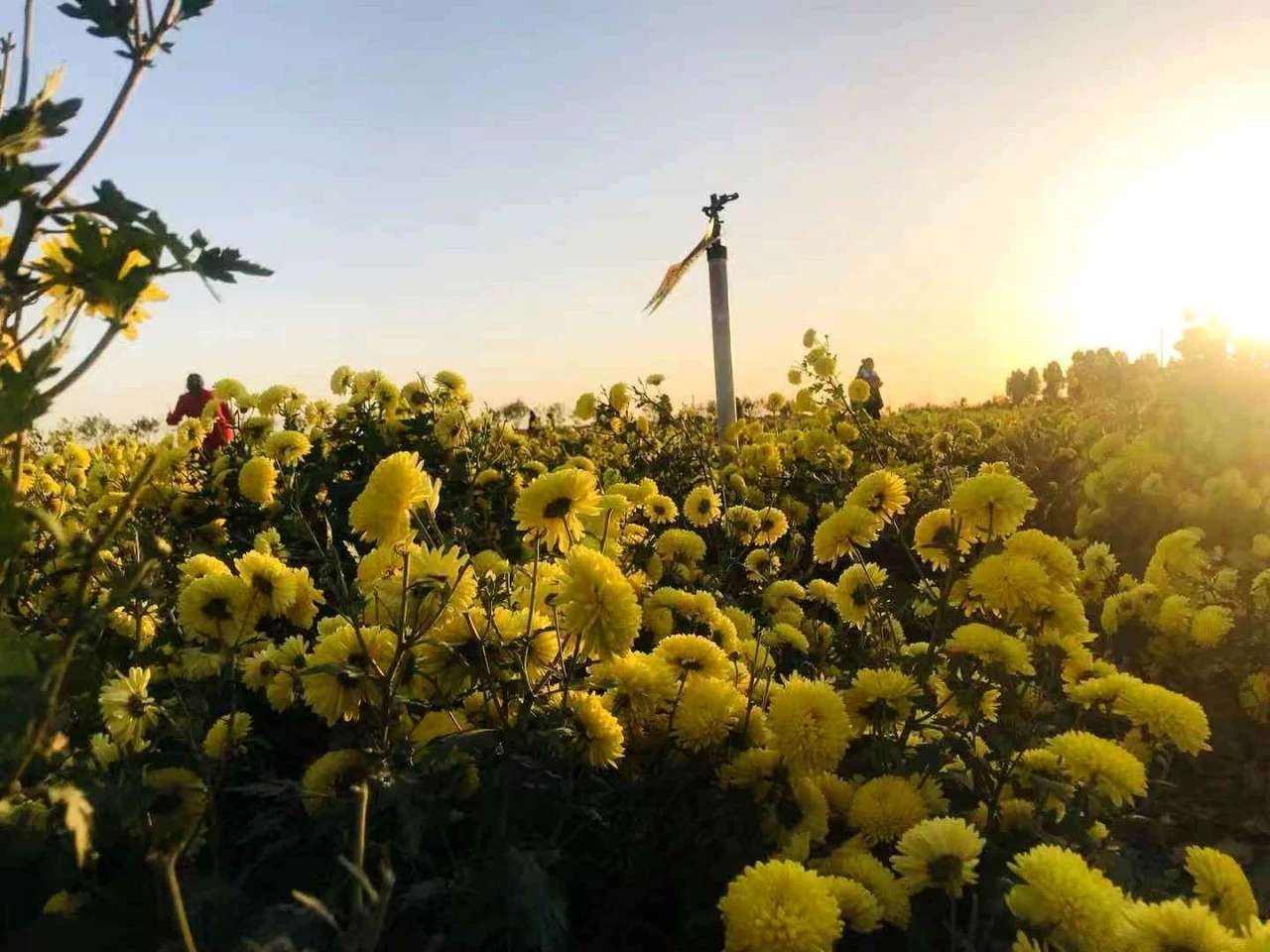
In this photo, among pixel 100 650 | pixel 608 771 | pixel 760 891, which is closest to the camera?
pixel 760 891

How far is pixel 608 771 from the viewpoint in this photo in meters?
1.93

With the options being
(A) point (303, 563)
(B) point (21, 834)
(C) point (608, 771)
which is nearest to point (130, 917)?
(B) point (21, 834)

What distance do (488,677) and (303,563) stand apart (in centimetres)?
261

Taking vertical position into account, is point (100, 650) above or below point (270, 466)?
below

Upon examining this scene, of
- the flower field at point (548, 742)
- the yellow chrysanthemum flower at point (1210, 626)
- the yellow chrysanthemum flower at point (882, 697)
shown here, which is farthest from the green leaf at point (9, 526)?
the yellow chrysanthemum flower at point (1210, 626)

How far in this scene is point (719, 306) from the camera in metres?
9.46

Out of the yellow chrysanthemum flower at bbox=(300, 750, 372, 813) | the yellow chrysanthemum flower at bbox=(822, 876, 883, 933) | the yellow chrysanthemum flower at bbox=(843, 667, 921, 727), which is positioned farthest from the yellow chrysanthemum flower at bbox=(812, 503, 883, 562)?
the yellow chrysanthemum flower at bbox=(300, 750, 372, 813)

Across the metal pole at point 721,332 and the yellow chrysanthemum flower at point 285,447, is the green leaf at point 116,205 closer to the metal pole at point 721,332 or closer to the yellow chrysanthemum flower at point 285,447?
the yellow chrysanthemum flower at point 285,447

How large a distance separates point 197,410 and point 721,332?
16.5ft

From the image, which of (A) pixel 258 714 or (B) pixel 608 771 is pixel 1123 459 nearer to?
(B) pixel 608 771

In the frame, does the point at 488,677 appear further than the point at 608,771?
No

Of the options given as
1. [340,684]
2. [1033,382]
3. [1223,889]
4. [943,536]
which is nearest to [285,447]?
[340,684]

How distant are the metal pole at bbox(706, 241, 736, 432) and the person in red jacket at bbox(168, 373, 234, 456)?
15.7 ft

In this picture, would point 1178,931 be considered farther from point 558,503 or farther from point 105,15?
point 105,15
